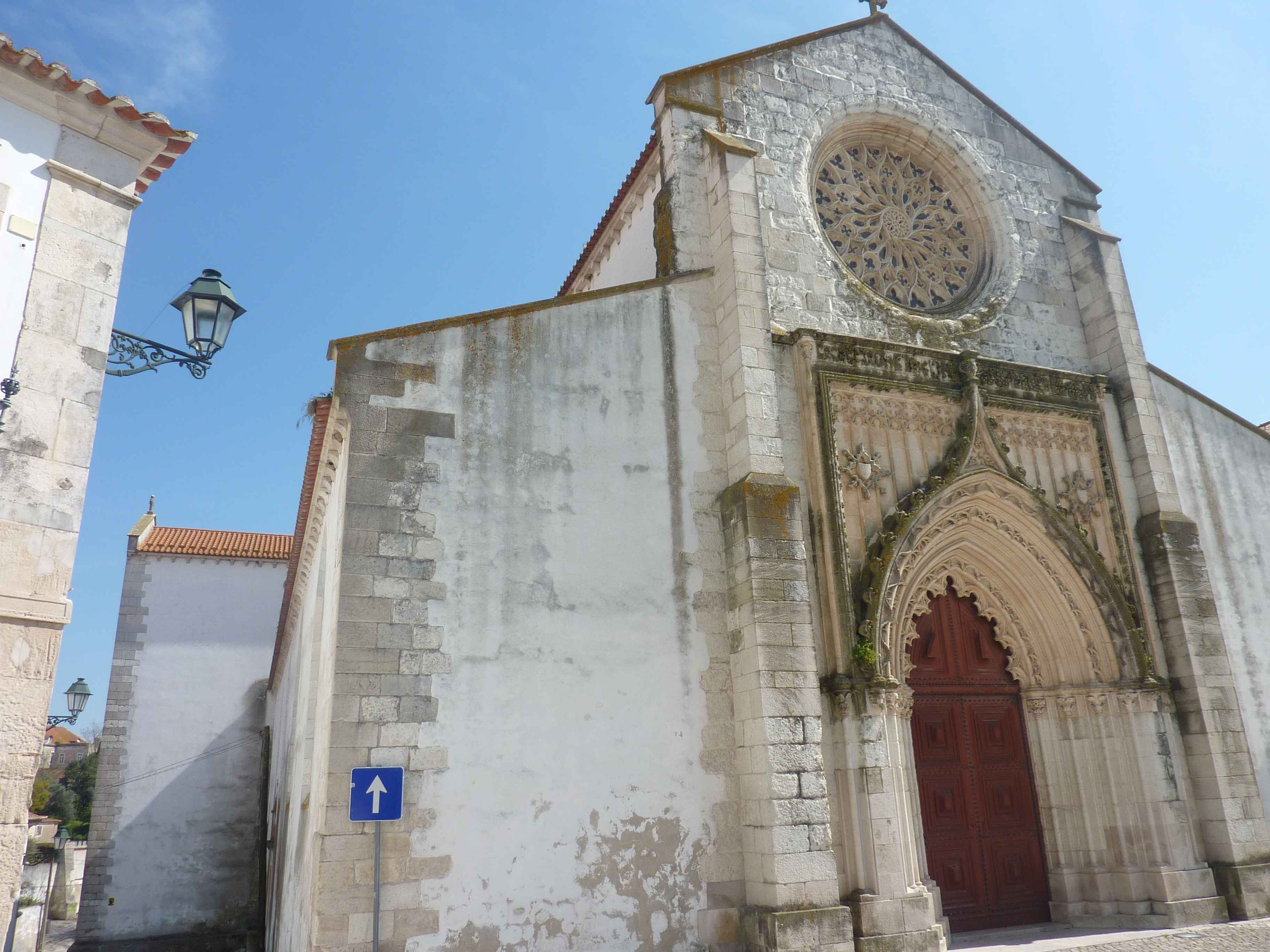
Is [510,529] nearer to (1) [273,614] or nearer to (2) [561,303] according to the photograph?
(2) [561,303]

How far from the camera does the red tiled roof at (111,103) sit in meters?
5.46

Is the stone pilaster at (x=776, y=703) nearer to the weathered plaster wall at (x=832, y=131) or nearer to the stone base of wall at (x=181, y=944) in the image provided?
the weathered plaster wall at (x=832, y=131)

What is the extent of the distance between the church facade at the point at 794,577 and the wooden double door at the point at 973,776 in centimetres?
4

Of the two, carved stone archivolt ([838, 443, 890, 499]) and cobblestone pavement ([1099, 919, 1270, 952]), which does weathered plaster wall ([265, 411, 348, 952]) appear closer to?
carved stone archivolt ([838, 443, 890, 499])

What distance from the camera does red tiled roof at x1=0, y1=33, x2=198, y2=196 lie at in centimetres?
546

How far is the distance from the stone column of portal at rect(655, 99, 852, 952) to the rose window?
1.69m

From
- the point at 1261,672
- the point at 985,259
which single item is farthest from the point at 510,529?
the point at 1261,672

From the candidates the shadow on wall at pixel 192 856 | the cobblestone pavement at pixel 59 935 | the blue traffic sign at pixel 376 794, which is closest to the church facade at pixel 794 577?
the blue traffic sign at pixel 376 794

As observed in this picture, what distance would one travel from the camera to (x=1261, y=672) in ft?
33.5

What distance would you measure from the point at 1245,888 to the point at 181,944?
1681 centimetres

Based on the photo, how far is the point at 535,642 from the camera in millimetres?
7219

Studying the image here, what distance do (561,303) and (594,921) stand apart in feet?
16.7

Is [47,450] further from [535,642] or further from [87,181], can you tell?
[535,642]

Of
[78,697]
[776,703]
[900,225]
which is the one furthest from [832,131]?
[78,697]
